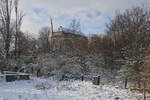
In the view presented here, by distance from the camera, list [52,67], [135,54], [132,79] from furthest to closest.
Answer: [52,67]
[135,54]
[132,79]

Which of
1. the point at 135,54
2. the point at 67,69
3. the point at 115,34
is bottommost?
the point at 67,69

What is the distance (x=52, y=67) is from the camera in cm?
2252

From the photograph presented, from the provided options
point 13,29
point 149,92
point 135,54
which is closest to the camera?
point 149,92

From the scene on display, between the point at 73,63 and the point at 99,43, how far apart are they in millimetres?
7293

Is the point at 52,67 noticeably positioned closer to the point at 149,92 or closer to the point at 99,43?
the point at 99,43

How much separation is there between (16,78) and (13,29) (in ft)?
56.8

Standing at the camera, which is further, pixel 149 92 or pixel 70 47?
pixel 70 47

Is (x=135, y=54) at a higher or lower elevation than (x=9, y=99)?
higher

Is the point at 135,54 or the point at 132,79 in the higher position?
the point at 135,54

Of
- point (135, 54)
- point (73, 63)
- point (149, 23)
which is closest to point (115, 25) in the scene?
point (149, 23)

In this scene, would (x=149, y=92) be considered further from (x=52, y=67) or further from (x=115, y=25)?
(x=115, y=25)

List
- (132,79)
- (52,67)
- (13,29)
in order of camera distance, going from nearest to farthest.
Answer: (132,79) → (52,67) → (13,29)

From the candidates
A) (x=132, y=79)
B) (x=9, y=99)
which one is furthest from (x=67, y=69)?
(x=9, y=99)

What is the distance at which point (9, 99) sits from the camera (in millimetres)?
9273
